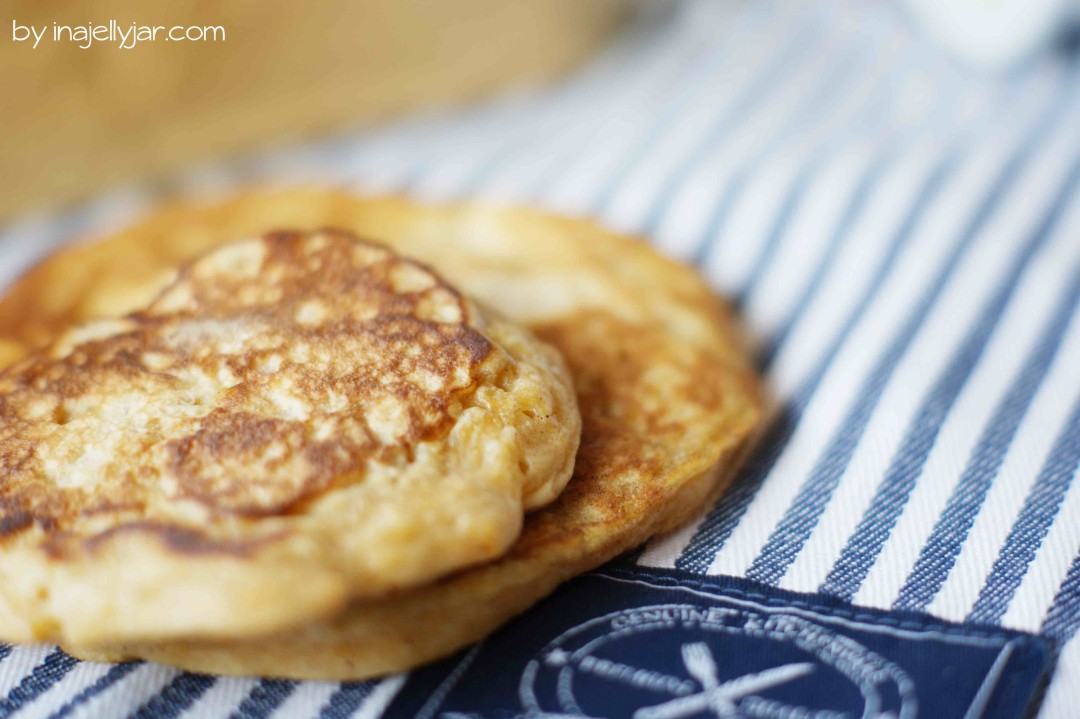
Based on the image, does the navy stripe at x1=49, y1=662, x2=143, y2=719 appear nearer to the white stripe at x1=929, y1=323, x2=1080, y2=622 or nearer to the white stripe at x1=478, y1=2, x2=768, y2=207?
the white stripe at x1=929, y1=323, x2=1080, y2=622

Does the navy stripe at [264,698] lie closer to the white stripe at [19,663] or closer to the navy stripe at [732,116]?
the white stripe at [19,663]

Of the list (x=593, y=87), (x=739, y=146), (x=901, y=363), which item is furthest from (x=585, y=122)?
(x=901, y=363)

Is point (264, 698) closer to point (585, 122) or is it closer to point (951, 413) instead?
point (951, 413)

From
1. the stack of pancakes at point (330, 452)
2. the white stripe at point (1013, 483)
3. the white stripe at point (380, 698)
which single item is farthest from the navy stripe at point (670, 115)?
the white stripe at point (380, 698)

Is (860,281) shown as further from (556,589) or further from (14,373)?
(14,373)

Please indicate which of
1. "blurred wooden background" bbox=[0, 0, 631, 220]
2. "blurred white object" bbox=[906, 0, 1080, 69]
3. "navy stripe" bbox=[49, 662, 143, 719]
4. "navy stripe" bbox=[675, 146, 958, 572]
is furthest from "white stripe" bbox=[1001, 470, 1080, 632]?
"blurred wooden background" bbox=[0, 0, 631, 220]

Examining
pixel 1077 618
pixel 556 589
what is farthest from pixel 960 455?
pixel 556 589
